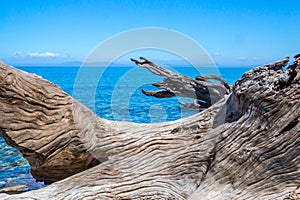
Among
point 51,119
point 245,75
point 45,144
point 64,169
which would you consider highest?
point 245,75

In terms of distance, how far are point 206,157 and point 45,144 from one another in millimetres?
2075

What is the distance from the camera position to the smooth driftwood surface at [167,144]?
3.83m

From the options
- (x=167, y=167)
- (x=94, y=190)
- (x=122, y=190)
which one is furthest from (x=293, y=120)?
(x=94, y=190)

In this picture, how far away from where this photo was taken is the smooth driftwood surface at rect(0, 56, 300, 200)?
3.83 metres

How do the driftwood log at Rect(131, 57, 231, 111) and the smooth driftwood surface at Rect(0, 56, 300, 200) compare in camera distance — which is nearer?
the smooth driftwood surface at Rect(0, 56, 300, 200)

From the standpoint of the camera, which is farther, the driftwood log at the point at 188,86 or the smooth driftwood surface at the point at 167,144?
the driftwood log at the point at 188,86

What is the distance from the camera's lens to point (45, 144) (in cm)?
452

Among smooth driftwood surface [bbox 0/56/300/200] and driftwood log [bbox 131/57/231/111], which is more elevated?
driftwood log [bbox 131/57/231/111]

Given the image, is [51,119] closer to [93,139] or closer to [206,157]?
[93,139]

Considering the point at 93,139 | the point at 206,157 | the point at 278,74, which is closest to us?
the point at 278,74

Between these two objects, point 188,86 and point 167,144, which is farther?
point 188,86

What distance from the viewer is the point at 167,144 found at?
15.9 feet

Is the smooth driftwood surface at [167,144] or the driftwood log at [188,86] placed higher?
the driftwood log at [188,86]

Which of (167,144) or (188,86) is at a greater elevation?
(188,86)
